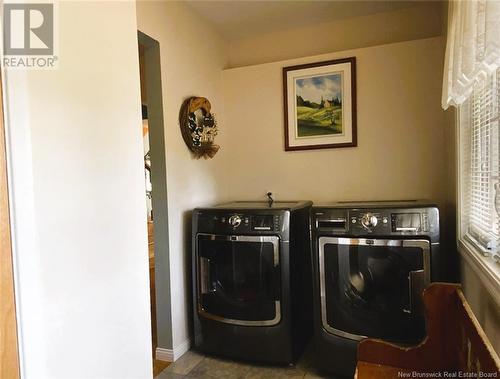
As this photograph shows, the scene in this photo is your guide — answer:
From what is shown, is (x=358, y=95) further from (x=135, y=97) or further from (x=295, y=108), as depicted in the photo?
(x=135, y=97)

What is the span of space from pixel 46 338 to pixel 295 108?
240 centimetres

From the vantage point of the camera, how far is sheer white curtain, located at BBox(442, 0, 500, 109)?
909 mm

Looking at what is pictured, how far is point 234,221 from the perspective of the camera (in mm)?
2303

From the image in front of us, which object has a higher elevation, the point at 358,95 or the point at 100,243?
the point at 358,95

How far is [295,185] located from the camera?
9.70ft

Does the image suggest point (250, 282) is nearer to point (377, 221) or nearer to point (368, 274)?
point (368, 274)

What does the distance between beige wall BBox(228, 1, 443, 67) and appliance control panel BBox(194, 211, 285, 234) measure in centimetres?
155

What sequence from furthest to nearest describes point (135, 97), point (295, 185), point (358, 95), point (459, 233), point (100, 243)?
point (295, 185) < point (358, 95) < point (459, 233) < point (135, 97) < point (100, 243)

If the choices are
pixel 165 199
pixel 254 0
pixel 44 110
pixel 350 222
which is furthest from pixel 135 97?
pixel 254 0

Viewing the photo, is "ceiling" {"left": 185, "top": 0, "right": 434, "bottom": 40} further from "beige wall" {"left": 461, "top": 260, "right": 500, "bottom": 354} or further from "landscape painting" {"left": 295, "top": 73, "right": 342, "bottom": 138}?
"beige wall" {"left": 461, "top": 260, "right": 500, "bottom": 354}

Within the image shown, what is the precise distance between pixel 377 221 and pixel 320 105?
1.21 meters

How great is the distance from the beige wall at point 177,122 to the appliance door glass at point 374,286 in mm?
977

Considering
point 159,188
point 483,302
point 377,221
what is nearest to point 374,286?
point 377,221

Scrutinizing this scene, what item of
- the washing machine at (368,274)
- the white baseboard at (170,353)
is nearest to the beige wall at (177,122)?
the white baseboard at (170,353)
